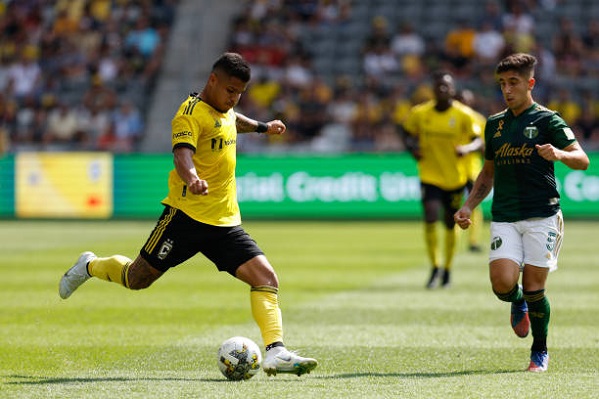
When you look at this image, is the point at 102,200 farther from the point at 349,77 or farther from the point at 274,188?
the point at 349,77

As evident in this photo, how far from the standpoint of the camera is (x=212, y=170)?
26.6ft

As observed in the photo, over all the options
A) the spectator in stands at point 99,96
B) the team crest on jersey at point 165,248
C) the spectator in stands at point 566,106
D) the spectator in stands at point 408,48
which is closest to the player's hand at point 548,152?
the team crest on jersey at point 165,248

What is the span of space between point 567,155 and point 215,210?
2420 mm

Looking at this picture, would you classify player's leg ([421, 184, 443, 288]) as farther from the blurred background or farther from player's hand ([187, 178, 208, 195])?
the blurred background

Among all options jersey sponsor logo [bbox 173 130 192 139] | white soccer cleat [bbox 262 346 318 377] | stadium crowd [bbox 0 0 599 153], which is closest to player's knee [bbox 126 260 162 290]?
jersey sponsor logo [bbox 173 130 192 139]

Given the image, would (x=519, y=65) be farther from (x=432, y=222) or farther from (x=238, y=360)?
(x=432, y=222)

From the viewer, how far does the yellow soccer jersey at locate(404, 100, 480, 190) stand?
14359mm

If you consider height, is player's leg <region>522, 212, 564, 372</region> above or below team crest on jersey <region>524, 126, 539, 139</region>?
below

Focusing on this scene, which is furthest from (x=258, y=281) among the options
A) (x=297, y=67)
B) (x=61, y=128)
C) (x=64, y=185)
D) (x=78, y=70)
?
(x=78, y=70)

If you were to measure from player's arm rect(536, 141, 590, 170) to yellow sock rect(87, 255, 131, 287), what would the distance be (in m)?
3.14

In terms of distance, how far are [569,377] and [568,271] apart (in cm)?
827

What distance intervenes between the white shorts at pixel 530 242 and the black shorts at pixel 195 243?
169 cm

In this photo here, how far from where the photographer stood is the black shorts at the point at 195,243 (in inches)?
319

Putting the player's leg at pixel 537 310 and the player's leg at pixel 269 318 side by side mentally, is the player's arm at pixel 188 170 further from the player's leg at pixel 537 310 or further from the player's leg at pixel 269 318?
the player's leg at pixel 537 310
